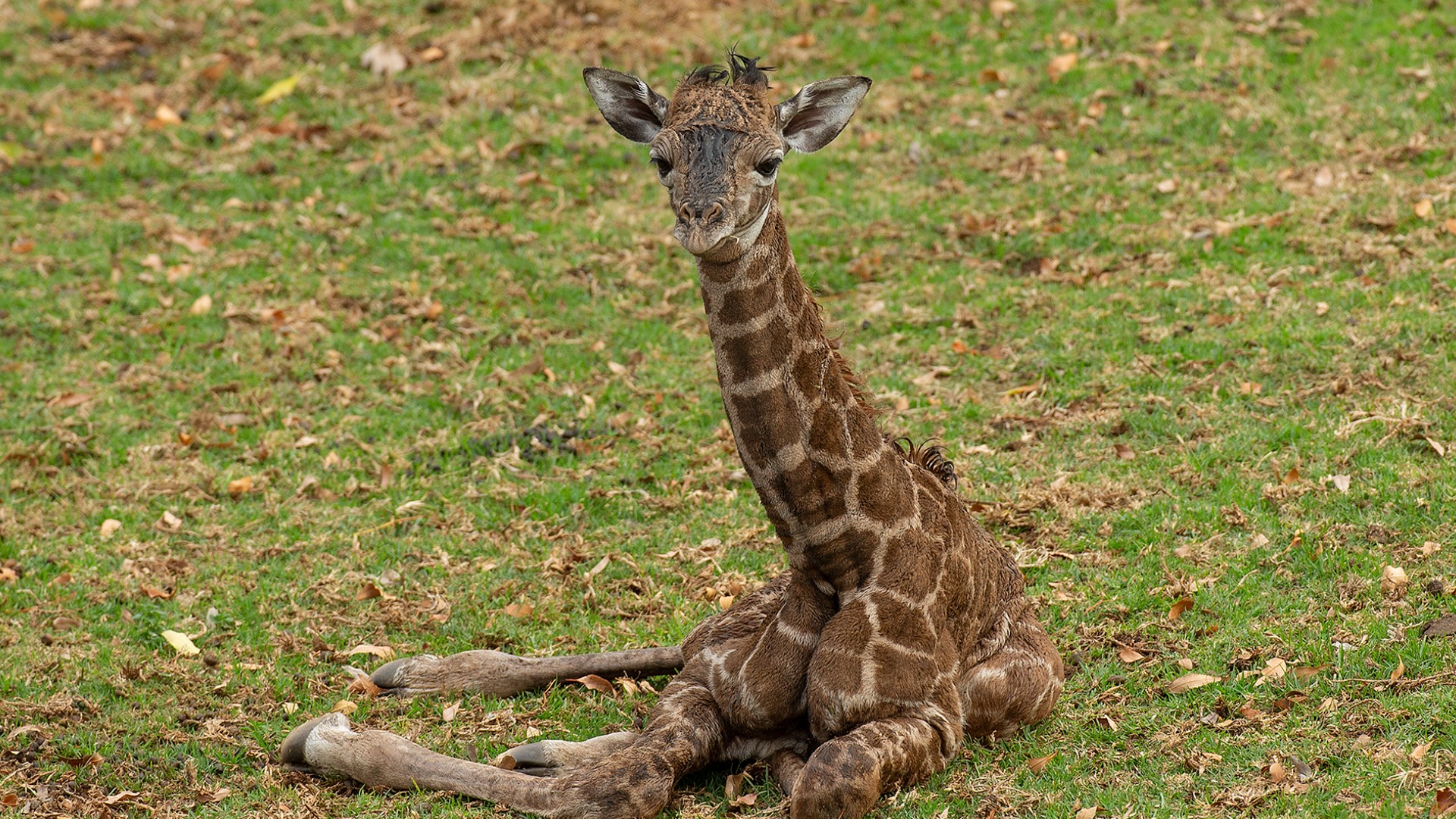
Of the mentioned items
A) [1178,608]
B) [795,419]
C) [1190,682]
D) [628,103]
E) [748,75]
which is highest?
[748,75]

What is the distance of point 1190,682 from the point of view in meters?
6.33

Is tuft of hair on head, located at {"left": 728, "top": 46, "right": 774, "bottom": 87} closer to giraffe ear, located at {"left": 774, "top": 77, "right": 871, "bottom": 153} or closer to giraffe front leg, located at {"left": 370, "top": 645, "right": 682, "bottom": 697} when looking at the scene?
giraffe ear, located at {"left": 774, "top": 77, "right": 871, "bottom": 153}

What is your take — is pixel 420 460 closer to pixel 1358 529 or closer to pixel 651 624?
pixel 651 624

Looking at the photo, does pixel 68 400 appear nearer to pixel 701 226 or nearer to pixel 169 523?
pixel 169 523

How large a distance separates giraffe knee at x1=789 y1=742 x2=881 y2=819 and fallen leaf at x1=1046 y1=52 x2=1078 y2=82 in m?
9.42

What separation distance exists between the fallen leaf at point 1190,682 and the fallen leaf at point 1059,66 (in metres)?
8.25

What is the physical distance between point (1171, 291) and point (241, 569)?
248 inches

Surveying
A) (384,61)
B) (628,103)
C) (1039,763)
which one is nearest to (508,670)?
(1039,763)

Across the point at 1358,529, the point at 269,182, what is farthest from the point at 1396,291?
the point at 269,182

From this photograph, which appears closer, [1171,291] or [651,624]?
[651,624]

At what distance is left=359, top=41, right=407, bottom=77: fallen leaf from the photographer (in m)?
14.7

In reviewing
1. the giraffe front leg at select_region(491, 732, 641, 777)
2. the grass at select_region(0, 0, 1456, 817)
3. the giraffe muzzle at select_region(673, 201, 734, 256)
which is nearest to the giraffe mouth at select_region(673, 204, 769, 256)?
the giraffe muzzle at select_region(673, 201, 734, 256)

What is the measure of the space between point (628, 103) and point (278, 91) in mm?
9397

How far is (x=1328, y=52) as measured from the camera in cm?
1325
